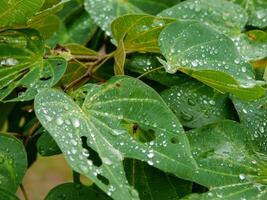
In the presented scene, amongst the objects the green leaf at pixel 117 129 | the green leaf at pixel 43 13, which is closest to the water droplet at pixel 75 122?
the green leaf at pixel 117 129

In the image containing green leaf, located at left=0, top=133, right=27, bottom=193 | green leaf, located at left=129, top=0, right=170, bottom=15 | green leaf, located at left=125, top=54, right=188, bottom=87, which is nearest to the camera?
green leaf, located at left=0, top=133, right=27, bottom=193

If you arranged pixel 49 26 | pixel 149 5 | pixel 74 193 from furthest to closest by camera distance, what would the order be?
1. pixel 149 5
2. pixel 49 26
3. pixel 74 193

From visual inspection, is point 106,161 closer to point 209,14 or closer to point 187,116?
point 187,116

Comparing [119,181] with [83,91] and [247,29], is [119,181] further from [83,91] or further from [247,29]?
[247,29]

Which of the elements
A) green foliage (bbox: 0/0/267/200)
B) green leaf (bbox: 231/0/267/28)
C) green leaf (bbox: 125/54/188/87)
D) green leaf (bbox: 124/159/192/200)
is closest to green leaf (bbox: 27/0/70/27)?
green foliage (bbox: 0/0/267/200)

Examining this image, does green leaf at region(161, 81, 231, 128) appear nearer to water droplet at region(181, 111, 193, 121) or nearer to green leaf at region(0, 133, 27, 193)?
water droplet at region(181, 111, 193, 121)

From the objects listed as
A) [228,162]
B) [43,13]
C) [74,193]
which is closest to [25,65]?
[43,13]

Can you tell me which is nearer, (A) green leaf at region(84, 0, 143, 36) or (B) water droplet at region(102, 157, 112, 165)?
(B) water droplet at region(102, 157, 112, 165)

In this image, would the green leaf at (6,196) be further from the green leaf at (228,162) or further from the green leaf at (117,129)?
the green leaf at (228,162)
